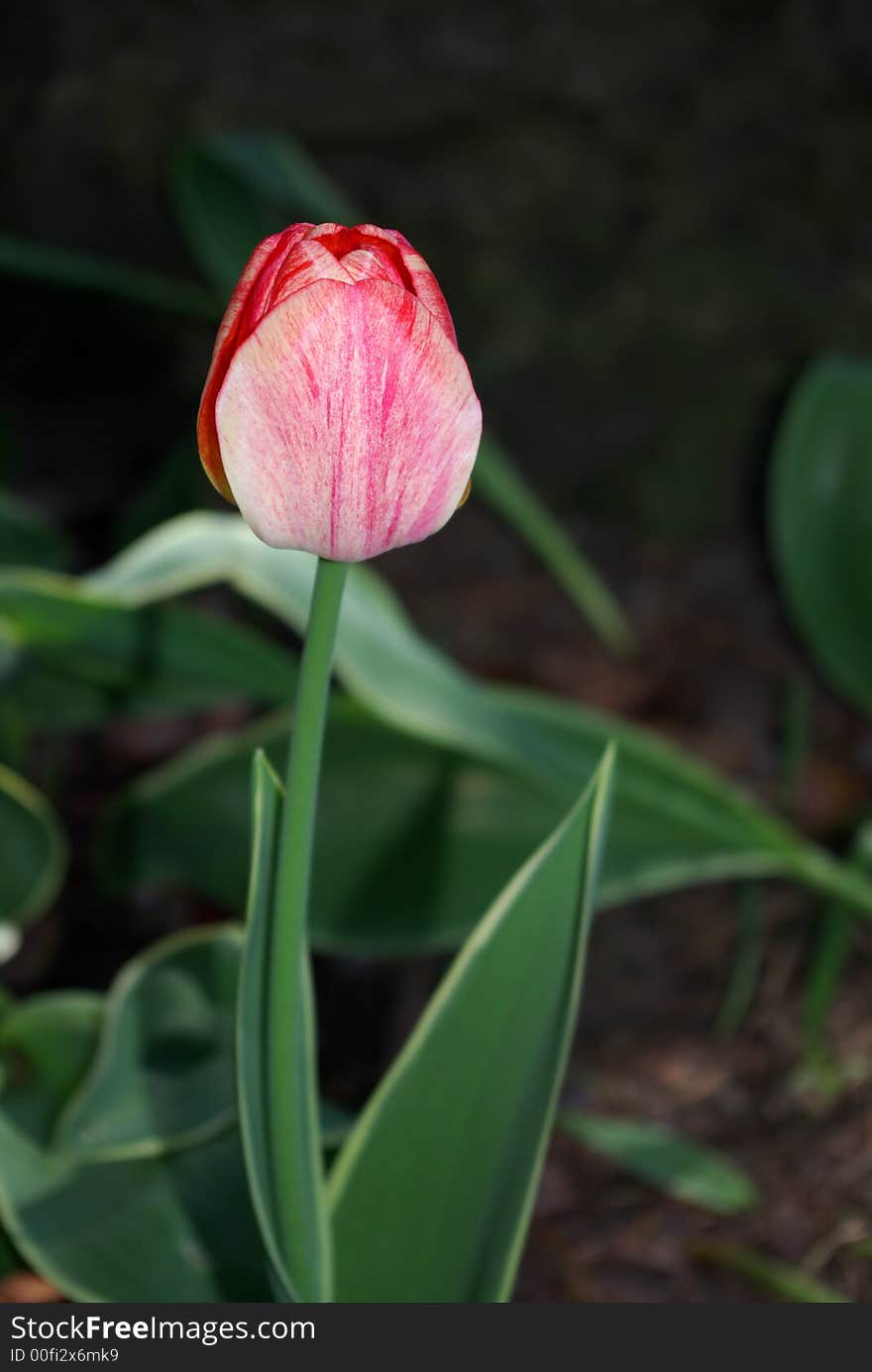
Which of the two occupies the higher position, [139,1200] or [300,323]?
[300,323]

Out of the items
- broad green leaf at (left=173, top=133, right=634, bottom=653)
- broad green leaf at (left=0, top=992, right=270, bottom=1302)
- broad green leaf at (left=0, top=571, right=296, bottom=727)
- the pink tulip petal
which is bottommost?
broad green leaf at (left=0, top=992, right=270, bottom=1302)

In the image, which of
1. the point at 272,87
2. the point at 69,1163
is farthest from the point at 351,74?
the point at 69,1163

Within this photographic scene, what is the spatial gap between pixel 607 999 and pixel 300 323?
851mm

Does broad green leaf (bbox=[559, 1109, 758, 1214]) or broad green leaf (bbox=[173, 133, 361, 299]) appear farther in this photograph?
broad green leaf (bbox=[173, 133, 361, 299])

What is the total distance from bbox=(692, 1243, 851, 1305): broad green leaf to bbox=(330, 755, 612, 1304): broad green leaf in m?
0.34

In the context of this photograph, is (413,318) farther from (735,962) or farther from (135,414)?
(135,414)

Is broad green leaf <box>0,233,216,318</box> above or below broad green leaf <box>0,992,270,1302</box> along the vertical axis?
above

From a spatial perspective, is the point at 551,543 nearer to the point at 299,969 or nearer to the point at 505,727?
the point at 505,727

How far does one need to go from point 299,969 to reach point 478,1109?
14 cm

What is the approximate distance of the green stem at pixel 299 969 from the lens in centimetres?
38

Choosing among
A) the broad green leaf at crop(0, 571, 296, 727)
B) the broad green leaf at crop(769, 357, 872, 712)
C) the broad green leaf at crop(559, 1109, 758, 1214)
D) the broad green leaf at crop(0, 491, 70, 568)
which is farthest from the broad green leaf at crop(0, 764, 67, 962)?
the broad green leaf at crop(769, 357, 872, 712)

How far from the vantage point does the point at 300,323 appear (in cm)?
33

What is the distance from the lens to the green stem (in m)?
0.38

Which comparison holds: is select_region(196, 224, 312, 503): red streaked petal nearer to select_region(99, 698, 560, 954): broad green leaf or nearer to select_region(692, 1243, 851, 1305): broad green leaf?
select_region(99, 698, 560, 954): broad green leaf
